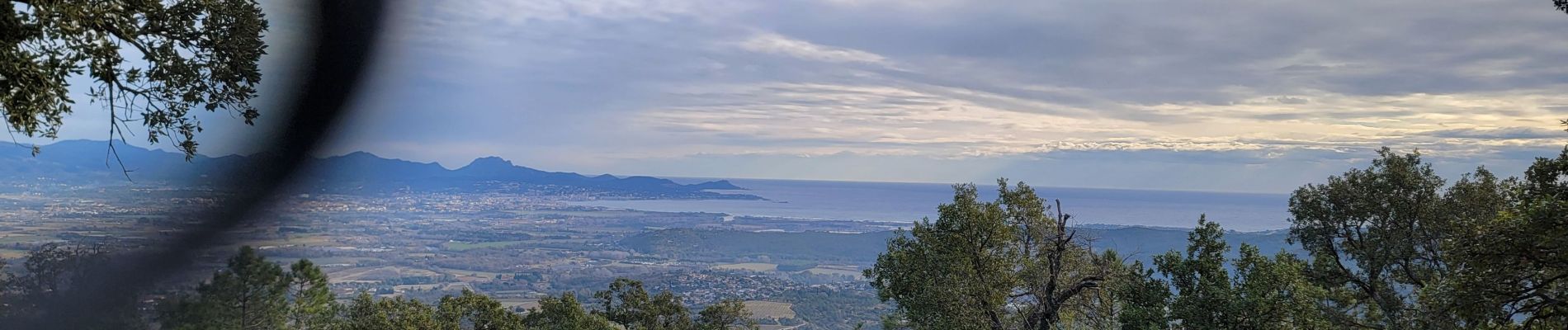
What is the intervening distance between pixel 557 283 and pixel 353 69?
61135 mm

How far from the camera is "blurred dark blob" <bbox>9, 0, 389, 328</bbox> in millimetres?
11258

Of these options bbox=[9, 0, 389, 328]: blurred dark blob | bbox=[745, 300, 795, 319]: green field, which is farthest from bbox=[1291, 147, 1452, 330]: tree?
bbox=[745, 300, 795, 319]: green field

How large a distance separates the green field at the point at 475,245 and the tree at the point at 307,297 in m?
79.2

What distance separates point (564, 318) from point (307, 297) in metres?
4.96

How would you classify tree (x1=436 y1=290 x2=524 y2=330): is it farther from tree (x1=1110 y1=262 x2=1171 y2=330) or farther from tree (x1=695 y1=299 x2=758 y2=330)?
tree (x1=1110 y1=262 x2=1171 y2=330)

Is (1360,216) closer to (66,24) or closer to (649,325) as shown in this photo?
(649,325)

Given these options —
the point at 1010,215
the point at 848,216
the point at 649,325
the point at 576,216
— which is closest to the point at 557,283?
the point at 649,325

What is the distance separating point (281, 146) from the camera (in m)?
15.7

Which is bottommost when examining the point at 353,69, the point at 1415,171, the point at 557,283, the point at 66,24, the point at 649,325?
the point at 557,283

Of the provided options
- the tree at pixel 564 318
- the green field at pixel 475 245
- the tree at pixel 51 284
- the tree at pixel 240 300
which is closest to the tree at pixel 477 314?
the tree at pixel 564 318

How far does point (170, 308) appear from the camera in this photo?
1306cm

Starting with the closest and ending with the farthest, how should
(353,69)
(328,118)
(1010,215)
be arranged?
1. (1010,215)
2. (353,69)
3. (328,118)

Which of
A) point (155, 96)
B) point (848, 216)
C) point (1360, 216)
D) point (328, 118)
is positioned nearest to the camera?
point (155, 96)

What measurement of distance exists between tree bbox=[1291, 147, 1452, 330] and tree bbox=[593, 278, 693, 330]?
41.1ft
